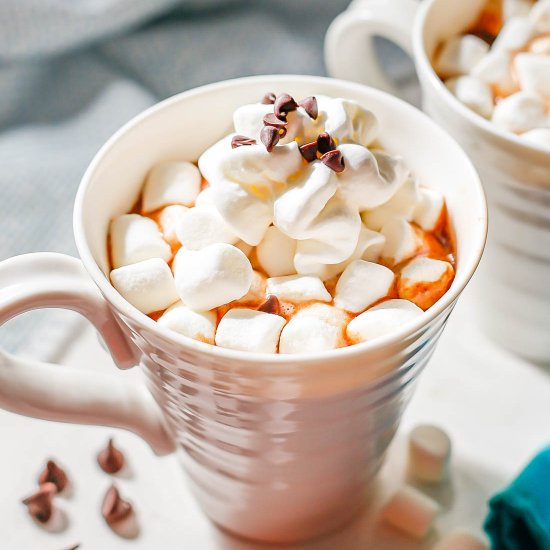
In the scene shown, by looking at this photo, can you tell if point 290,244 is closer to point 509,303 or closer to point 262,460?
point 262,460

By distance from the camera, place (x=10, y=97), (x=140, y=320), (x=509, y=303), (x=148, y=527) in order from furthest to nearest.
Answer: (x=10, y=97) < (x=509, y=303) < (x=148, y=527) < (x=140, y=320)

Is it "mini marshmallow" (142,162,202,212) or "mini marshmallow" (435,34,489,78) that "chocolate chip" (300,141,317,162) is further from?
"mini marshmallow" (435,34,489,78)

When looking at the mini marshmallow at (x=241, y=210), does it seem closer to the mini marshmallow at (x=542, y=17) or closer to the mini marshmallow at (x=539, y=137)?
the mini marshmallow at (x=539, y=137)

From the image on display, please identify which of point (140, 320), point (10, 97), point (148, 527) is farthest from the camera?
point (10, 97)

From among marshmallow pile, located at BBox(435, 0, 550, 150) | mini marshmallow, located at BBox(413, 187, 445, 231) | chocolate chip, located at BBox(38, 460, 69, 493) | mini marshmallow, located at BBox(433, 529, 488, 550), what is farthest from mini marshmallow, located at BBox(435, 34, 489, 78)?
chocolate chip, located at BBox(38, 460, 69, 493)

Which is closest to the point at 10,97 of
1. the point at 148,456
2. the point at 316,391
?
the point at 148,456

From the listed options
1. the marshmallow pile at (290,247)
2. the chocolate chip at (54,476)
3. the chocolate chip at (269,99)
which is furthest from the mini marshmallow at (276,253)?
the chocolate chip at (54,476)
